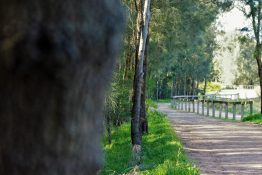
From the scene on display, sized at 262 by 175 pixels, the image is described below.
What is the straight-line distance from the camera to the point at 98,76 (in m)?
1.62

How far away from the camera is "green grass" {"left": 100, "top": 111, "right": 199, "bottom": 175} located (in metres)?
10.4

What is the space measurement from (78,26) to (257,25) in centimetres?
2975

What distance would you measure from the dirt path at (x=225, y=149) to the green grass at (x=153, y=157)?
53 centimetres

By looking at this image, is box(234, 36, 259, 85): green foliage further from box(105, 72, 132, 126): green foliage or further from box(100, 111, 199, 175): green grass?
box(100, 111, 199, 175): green grass

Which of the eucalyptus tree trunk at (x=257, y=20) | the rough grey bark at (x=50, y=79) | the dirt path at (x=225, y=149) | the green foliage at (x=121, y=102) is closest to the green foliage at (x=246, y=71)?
the eucalyptus tree trunk at (x=257, y=20)

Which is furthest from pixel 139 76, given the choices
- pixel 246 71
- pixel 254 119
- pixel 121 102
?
pixel 246 71

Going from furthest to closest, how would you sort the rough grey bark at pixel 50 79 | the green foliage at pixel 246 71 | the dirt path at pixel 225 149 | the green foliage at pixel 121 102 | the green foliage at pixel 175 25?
1. the green foliage at pixel 246 71
2. the green foliage at pixel 175 25
3. the green foliage at pixel 121 102
4. the dirt path at pixel 225 149
5. the rough grey bark at pixel 50 79

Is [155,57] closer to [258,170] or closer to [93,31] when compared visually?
[258,170]

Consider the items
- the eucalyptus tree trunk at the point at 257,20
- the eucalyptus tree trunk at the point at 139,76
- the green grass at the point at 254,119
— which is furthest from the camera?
the eucalyptus tree trunk at the point at 257,20

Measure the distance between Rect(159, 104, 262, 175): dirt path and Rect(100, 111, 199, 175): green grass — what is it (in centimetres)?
53

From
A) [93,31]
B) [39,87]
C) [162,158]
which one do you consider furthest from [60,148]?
[162,158]

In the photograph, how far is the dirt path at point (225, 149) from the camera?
12836 mm

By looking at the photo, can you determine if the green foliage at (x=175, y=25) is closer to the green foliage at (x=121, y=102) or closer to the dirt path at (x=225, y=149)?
the green foliage at (x=121, y=102)

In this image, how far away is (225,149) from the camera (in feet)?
53.6
